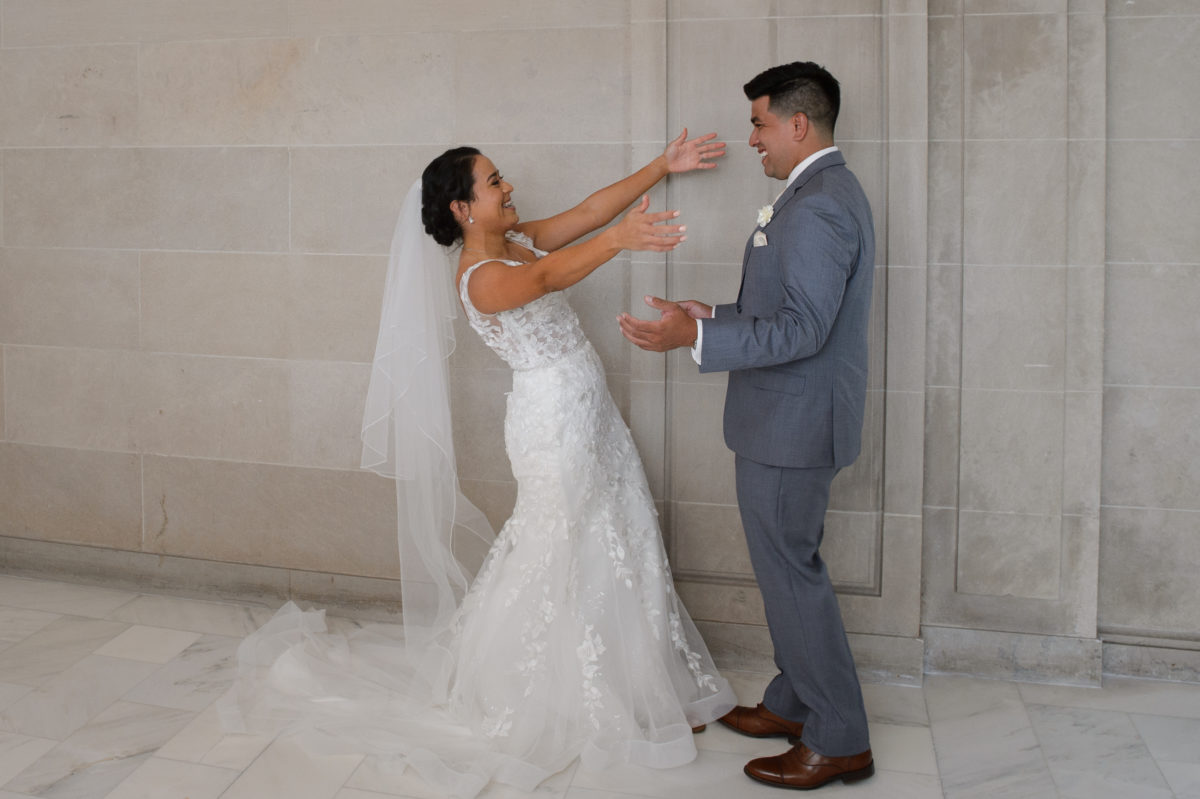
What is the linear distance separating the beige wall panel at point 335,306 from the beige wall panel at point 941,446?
81.3 inches

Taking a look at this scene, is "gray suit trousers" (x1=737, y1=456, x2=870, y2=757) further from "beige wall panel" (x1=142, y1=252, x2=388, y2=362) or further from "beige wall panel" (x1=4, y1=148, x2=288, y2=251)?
"beige wall panel" (x1=4, y1=148, x2=288, y2=251)

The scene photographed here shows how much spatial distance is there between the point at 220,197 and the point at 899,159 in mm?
2589

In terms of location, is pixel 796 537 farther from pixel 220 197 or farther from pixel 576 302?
pixel 220 197

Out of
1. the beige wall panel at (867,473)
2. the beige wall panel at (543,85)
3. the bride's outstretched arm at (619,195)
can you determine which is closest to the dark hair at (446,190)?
the bride's outstretched arm at (619,195)

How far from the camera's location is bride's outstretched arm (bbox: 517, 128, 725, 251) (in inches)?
132

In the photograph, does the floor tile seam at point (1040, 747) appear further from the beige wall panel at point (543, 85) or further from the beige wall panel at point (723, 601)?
the beige wall panel at point (543, 85)

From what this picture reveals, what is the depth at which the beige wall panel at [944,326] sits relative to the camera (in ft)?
11.3

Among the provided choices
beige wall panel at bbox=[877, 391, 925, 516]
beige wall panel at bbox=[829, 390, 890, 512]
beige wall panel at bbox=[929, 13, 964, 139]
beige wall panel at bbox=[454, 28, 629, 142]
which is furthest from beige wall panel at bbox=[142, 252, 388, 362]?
beige wall panel at bbox=[929, 13, 964, 139]

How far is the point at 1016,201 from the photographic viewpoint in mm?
3369

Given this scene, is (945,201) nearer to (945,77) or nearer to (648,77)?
(945,77)

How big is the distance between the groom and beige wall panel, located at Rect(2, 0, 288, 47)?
2116 mm

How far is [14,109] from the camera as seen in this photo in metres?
4.27

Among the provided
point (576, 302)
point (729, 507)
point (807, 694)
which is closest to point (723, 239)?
point (576, 302)

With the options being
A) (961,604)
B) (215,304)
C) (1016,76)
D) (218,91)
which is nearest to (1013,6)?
(1016,76)
